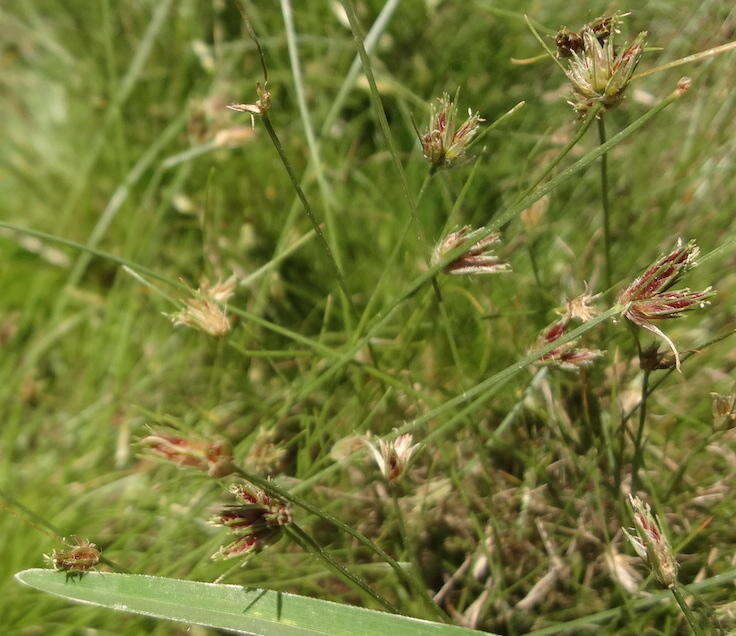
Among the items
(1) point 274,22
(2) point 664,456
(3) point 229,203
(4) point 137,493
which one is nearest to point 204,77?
(1) point 274,22

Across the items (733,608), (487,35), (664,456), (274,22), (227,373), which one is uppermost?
(274,22)

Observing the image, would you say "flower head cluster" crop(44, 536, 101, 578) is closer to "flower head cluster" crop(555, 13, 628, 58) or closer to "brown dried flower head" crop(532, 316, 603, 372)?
"brown dried flower head" crop(532, 316, 603, 372)

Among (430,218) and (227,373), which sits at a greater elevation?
(430,218)

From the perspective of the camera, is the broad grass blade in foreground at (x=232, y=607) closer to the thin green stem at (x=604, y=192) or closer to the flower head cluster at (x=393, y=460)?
the flower head cluster at (x=393, y=460)

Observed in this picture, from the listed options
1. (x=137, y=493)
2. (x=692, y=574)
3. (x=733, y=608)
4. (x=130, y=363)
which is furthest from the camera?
(x=130, y=363)

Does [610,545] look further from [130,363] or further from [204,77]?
[204,77]

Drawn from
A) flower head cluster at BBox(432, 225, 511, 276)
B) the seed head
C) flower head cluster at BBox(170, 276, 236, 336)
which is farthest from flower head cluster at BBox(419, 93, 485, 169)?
flower head cluster at BBox(170, 276, 236, 336)
